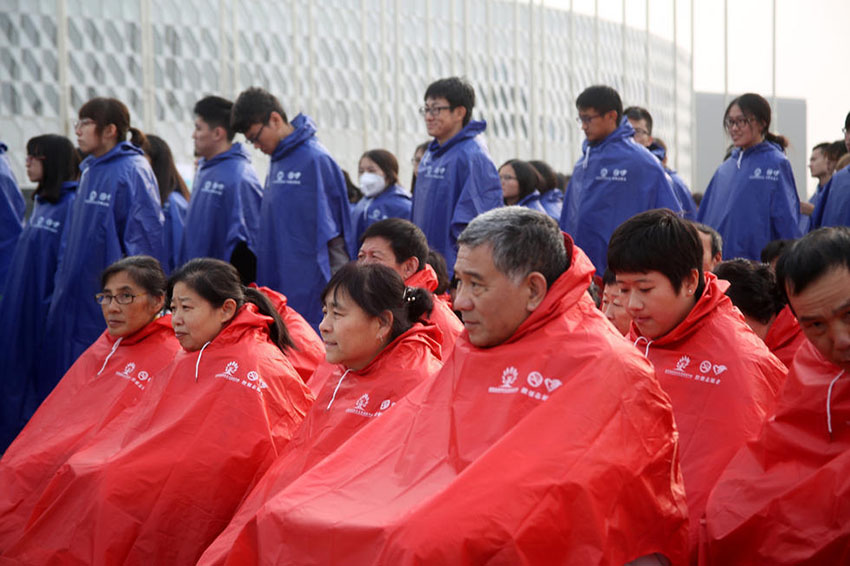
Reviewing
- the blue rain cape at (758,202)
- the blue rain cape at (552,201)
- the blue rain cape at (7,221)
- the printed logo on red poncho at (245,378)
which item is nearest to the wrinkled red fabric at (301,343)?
the printed logo on red poncho at (245,378)

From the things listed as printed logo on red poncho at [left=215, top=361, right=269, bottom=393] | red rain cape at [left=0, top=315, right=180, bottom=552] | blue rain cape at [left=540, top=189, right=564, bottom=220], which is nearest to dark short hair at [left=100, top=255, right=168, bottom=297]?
red rain cape at [left=0, top=315, right=180, bottom=552]

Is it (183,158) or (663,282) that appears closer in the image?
(663,282)

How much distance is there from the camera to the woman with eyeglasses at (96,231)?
22.2ft

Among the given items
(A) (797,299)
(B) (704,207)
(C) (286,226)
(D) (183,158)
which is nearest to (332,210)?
(C) (286,226)

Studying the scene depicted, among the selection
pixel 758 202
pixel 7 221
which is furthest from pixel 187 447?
pixel 7 221

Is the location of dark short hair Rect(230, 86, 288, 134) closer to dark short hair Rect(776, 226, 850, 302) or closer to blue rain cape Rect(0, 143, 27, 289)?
blue rain cape Rect(0, 143, 27, 289)

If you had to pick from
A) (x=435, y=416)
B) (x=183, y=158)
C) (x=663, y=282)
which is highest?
→ (x=663, y=282)

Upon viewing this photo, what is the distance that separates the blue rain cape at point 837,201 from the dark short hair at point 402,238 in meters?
2.42

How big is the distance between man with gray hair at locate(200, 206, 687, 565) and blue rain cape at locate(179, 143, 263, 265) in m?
4.09

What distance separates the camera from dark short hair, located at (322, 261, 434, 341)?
410 cm

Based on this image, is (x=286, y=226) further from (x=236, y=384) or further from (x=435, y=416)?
(x=435, y=416)

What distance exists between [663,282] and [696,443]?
53 cm

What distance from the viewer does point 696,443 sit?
3547 mm

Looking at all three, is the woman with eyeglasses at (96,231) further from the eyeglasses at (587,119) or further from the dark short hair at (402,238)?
the eyeglasses at (587,119)
